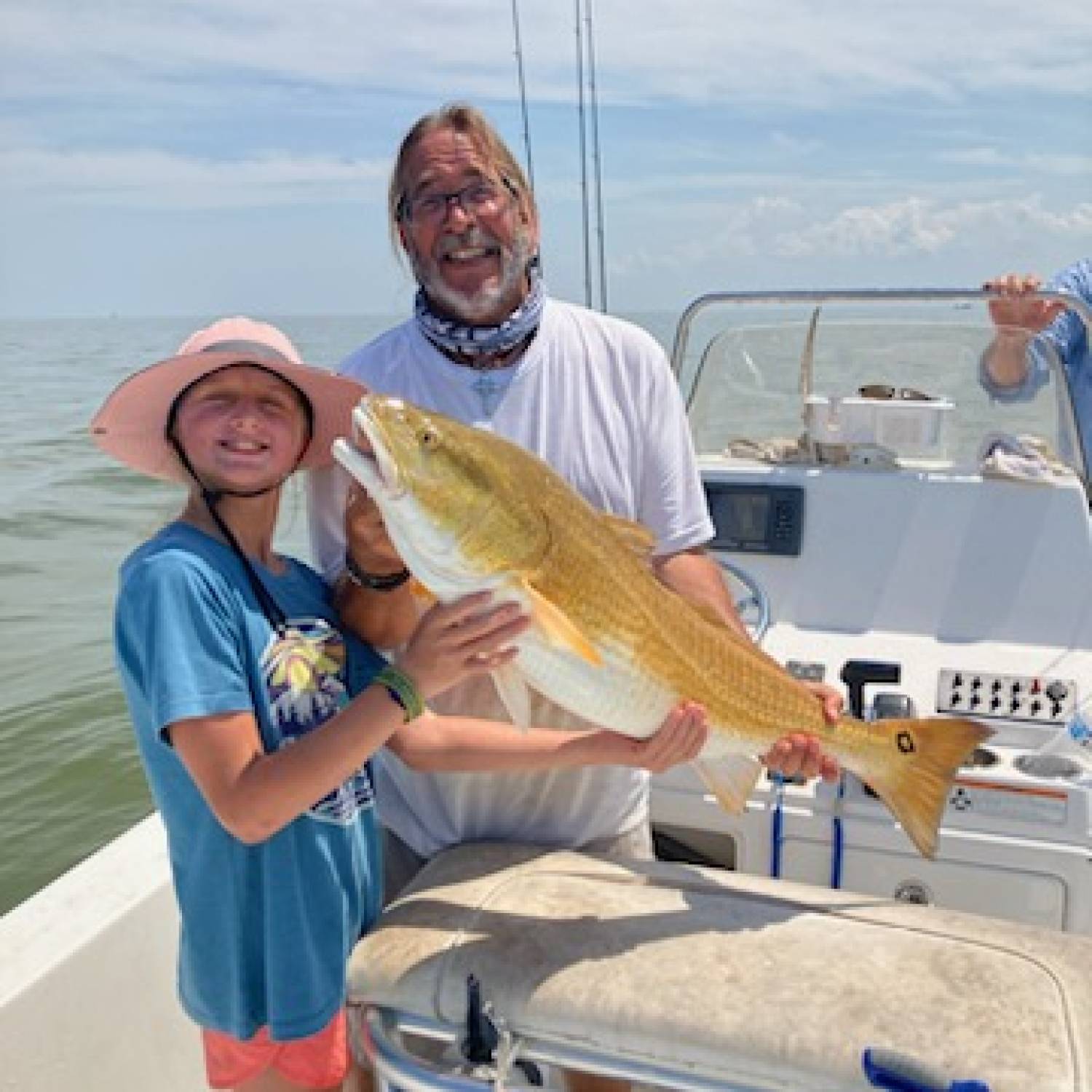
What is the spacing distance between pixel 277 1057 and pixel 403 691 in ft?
2.36

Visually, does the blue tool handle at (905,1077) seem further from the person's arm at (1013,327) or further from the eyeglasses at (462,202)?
the person's arm at (1013,327)

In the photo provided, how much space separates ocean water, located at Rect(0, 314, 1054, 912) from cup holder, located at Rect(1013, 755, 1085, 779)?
1.91 meters

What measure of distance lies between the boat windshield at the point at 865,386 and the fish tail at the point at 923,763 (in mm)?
2456

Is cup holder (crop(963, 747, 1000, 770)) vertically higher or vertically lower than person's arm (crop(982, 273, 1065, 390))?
lower

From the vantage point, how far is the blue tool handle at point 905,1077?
1567 millimetres

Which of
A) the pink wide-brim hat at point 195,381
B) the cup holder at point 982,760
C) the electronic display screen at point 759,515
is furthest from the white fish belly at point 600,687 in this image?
the electronic display screen at point 759,515

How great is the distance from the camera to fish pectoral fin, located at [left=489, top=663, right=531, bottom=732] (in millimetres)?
1994

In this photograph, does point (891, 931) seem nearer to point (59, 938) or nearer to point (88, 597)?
point (59, 938)

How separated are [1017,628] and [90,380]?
32.2 m

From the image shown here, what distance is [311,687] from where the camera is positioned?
6.43 ft

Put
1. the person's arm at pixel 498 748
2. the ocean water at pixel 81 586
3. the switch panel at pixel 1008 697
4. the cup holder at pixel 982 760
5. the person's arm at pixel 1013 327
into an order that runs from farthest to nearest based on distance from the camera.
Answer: the ocean water at pixel 81 586 → the person's arm at pixel 1013 327 → the switch panel at pixel 1008 697 → the cup holder at pixel 982 760 → the person's arm at pixel 498 748

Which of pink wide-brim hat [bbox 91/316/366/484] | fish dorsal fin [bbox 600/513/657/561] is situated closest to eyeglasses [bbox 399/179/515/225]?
pink wide-brim hat [bbox 91/316/366/484]

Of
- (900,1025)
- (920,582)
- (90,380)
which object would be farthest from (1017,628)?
(90,380)

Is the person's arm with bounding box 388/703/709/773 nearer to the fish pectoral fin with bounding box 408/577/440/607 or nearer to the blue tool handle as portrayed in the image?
the fish pectoral fin with bounding box 408/577/440/607
